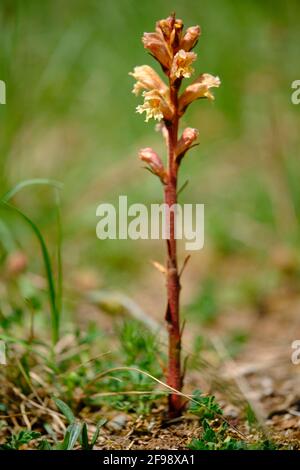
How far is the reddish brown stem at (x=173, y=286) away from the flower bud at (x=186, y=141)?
0.01 meters

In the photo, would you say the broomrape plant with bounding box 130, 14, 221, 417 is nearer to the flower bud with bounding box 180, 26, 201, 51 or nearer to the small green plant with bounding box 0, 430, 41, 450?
the flower bud with bounding box 180, 26, 201, 51

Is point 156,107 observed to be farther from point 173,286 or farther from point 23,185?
point 23,185

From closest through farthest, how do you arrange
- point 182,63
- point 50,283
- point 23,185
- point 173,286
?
point 182,63, point 173,286, point 50,283, point 23,185

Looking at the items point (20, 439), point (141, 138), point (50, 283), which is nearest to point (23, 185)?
point (50, 283)

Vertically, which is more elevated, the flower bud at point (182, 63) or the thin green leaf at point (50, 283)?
the flower bud at point (182, 63)

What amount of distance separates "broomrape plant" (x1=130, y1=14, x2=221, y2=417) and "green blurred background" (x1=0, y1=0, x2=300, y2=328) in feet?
3.34

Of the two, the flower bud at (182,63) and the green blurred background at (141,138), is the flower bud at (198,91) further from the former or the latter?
the green blurred background at (141,138)

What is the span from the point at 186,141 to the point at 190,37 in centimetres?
26

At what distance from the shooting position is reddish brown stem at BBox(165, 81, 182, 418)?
154 centimetres

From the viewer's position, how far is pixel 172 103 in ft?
5.04

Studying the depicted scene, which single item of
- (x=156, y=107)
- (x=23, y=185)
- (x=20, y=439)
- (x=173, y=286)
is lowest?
(x=20, y=439)

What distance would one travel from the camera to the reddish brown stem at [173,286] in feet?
5.07

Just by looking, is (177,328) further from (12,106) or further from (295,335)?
(12,106)

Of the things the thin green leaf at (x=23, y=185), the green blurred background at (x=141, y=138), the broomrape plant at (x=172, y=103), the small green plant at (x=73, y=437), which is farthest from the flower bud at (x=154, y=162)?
the green blurred background at (x=141, y=138)
